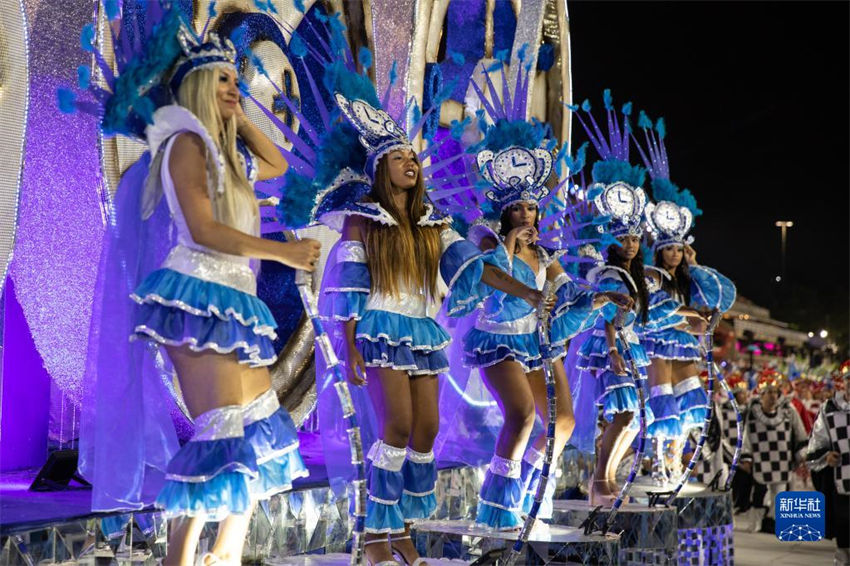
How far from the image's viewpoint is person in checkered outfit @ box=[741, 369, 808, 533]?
9.89 m

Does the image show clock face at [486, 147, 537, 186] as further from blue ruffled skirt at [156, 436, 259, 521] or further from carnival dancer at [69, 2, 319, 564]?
blue ruffled skirt at [156, 436, 259, 521]

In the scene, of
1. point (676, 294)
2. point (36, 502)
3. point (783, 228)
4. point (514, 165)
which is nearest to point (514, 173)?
point (514, 165)

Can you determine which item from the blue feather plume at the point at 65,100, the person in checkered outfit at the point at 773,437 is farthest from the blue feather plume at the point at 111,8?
the person in checkered outfit at the point at 773,437

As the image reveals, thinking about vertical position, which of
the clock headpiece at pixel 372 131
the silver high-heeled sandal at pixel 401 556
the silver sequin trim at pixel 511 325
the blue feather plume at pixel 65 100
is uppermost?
the clock headpiece at pixel 372 131

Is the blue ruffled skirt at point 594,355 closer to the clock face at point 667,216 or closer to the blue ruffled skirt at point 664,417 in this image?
the blue ruffled skirt at point 664,417

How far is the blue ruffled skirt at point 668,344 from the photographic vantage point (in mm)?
7355

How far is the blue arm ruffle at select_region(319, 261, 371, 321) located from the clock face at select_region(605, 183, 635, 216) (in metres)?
2.62

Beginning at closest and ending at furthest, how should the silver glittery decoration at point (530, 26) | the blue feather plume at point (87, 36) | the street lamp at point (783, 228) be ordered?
1. the blue feather plume at point (87, 36)
2. the silver glittery decoration at point (530, 26)
3. the street lamp at point (783, 228)

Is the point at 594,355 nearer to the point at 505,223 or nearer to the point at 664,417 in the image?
the point at 664,417

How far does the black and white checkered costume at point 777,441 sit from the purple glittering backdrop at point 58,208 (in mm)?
7008

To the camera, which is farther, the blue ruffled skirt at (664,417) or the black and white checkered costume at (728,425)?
the black and white checkered costume at (728,425)

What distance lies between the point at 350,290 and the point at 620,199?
9.12 feet

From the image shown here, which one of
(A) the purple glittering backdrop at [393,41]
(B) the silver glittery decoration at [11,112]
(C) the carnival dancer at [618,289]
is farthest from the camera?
(A) the purple glittering backdrop at [393,41]

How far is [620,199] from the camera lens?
6.68 meters
